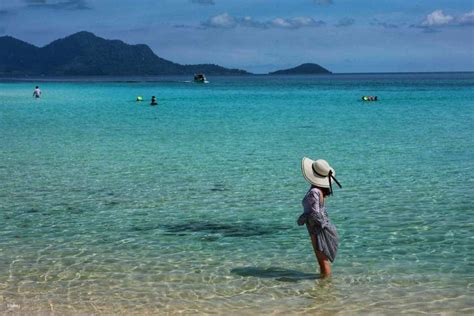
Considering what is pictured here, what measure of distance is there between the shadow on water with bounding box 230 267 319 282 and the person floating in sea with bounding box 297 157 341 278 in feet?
1.73

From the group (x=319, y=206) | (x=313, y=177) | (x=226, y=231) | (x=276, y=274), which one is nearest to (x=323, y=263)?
(x=276, y=274)

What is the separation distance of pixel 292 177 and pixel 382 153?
7.41m

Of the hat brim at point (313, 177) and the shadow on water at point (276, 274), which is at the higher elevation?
the hat brim at point (313, 177)

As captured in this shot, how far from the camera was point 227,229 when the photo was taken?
13.9 metres

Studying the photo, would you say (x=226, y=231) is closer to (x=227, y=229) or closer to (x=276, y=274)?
(x=227, y=229)

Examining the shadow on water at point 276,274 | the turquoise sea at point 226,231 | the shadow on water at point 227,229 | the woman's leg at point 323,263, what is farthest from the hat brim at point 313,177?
the shadow on water at point 227,229

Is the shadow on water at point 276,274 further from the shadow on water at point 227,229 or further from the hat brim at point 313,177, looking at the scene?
the shadow on water at point 227,229

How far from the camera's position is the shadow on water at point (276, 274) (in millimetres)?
10609

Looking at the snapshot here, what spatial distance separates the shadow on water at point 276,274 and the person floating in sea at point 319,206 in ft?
1.73

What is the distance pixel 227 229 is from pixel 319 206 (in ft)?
14.4

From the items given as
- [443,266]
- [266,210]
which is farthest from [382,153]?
[443,266]

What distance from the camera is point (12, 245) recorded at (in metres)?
12.8

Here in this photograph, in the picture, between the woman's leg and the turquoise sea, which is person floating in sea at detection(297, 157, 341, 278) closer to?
the woman's leg

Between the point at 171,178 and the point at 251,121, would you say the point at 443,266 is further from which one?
the point at 251,121
